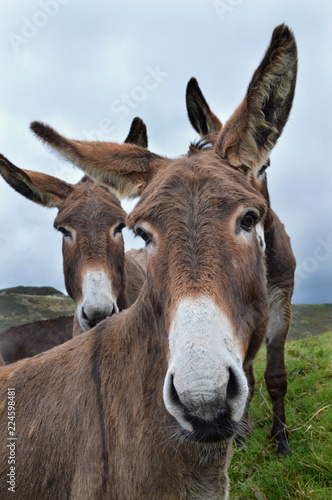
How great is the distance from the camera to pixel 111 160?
9.64ft

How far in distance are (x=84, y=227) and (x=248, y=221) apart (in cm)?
348

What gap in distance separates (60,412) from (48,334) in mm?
7573

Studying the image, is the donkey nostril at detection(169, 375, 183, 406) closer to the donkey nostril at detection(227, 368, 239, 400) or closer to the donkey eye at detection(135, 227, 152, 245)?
the donkey nostril at detection(227, 368, 239, 400)

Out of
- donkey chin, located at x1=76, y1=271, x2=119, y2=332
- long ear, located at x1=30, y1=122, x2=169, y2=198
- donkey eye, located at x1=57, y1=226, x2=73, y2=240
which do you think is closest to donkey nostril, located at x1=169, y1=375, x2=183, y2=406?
long ear, located at x1=30, y1=122, x2=169, y2=198

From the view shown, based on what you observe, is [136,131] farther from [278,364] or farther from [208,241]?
[208,241]

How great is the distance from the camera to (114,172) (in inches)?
116

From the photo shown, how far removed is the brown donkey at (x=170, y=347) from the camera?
1.78 metres

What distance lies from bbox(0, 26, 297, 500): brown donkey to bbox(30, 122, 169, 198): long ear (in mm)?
10

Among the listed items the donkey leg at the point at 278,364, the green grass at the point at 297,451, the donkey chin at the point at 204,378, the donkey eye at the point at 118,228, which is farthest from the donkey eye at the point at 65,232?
the donkey chin at the point at 204,378

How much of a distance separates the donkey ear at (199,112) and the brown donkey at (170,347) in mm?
3313

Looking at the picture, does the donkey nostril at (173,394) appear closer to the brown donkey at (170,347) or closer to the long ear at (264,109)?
the brown donkey at (170,347)

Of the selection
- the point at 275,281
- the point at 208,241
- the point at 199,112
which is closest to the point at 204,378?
the point at 208,241

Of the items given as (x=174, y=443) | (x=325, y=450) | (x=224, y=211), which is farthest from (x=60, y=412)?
(x=325, y=450)

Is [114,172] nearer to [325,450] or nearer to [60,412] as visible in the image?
[60,412]
